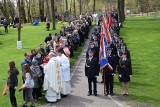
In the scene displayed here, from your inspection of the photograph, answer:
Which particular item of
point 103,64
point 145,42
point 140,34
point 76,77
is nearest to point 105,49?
point 103,64

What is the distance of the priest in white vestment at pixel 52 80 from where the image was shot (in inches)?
597

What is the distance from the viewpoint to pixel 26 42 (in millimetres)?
35406

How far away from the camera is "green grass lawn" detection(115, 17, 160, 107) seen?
1570 cm

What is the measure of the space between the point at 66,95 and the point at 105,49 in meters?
2.84

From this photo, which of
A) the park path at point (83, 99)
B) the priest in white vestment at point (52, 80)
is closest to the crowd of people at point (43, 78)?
the priest in white vestment at point (52, 80)

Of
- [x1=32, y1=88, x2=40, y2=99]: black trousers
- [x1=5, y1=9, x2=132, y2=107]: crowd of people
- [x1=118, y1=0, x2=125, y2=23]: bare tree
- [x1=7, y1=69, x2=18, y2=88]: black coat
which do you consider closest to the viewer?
[x1=7, y1=69, x2=18, y2=88]: black coat

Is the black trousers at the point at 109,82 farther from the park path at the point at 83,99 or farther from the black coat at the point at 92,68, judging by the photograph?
the black coat at the point at 92,68

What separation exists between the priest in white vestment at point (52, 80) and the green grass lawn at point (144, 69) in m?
2.93

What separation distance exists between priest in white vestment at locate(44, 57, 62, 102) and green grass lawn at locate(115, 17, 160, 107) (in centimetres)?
293

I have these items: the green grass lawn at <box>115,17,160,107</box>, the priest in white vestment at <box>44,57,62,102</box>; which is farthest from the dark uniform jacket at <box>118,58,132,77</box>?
the priest in white vestment at <box>44,57,62,102</box>

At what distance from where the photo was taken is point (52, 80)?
1519 centimetres

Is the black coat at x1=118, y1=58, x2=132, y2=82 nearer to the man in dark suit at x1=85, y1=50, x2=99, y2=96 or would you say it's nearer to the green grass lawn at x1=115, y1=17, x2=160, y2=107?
the green grass lawn at x1=115, y1=17, x2=160, y2=107

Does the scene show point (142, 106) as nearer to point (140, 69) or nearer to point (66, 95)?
point (66, 95)

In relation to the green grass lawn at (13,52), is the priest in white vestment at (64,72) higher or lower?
higher
